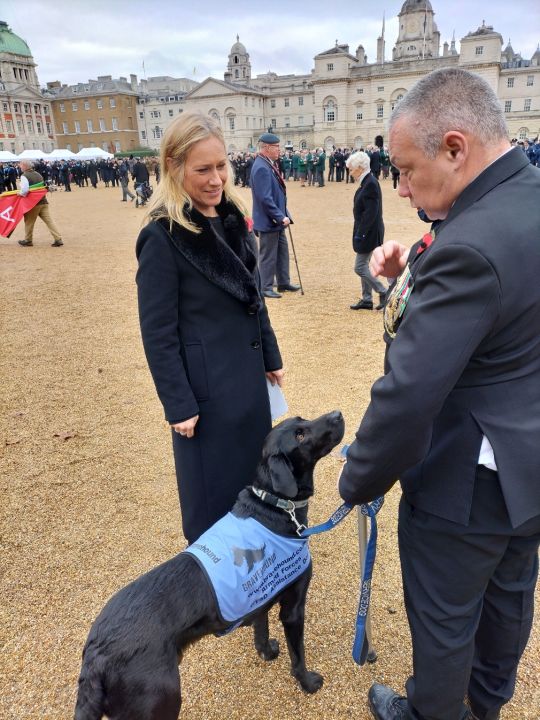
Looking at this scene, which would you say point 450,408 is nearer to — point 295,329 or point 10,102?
point 295,329

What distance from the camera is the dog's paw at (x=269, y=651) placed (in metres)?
2.56

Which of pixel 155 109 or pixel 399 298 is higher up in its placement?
pixel 155 109

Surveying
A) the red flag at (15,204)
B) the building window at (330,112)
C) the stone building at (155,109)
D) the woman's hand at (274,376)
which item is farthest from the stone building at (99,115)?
the woman's hand at (274,376)

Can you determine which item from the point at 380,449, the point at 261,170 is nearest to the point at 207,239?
the point at 380,449

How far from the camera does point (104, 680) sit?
68.2 inches

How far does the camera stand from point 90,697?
1752mm

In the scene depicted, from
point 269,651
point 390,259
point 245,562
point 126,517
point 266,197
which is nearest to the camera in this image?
point 245,562

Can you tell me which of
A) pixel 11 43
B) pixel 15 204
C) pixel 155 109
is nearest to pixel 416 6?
pixel 155 109

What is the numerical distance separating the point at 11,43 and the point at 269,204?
12176cm

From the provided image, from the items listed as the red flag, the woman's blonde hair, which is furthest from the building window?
the woman's blonde hair

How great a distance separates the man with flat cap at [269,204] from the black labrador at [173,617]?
5.47 m

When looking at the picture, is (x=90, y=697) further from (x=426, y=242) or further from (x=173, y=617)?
(x=426, y=242)

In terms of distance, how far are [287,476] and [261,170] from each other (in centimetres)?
632

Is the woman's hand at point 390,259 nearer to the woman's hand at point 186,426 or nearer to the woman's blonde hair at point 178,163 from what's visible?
the woman's blonde hair at point 178,163
